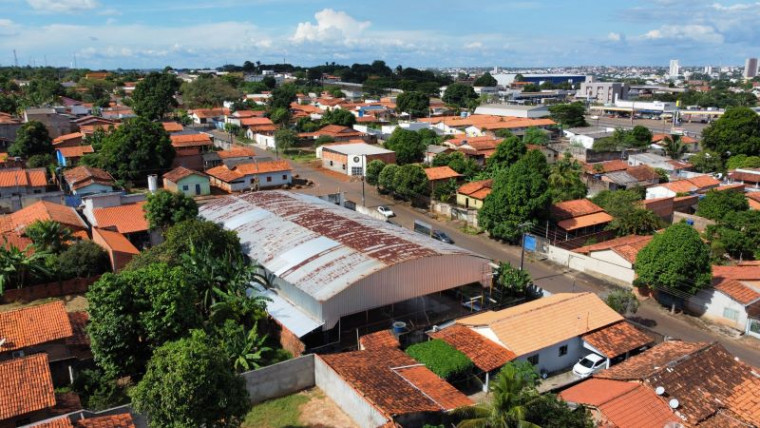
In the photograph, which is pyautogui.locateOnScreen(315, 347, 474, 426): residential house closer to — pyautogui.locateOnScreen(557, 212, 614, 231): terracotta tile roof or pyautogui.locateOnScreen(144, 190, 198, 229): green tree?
pyautogui.locateOnScreen(144, 190, 198, 229): green tree

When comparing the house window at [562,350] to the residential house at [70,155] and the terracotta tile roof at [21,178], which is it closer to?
the terracotta tile roof at [21,178]

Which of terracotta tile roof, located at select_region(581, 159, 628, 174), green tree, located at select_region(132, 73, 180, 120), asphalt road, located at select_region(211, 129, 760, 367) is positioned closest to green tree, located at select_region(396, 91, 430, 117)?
green tree, located at select_region(132, 73, 180, 120)

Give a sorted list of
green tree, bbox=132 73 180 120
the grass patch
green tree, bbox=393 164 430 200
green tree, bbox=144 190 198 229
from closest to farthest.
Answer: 1. the grass patch
2. green tree, bbox=144 190 198 229
3. green tree, bbox=393 164 430 200
4. green tree, bbox=132 73 180 120

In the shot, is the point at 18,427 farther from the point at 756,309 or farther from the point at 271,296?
the point at 756,309

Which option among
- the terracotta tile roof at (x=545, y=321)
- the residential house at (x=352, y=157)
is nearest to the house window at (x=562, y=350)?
the terracotta tile roof at (x=545, y=321)

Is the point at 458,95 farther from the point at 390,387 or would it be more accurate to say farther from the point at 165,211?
the point at 390,387

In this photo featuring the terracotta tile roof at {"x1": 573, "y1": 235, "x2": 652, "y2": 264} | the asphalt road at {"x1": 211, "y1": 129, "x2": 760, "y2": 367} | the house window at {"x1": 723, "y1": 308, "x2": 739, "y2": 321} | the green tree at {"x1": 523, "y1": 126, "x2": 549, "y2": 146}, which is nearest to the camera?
the asphalt road at {"x1": 211, "y1": 129, "x2": 760, "y2": 367}
